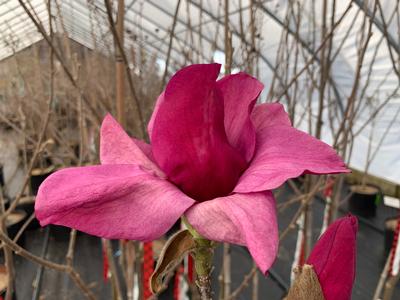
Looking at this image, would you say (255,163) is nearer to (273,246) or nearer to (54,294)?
(273,246)

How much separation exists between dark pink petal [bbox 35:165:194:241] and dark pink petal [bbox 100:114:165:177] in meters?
0.03

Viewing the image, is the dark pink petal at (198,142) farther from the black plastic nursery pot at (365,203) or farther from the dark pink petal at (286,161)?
the black plastic nursery pot at (365,203)

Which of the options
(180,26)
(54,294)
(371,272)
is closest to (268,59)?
(180,26)

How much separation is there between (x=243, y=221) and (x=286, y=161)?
0.03 meters

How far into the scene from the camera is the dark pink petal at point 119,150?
0.21 m

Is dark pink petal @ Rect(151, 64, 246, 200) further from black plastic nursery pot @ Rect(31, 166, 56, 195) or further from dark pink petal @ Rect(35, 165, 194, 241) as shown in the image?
black plastic nursery pot @ Rect(31, 166, 56, 195)

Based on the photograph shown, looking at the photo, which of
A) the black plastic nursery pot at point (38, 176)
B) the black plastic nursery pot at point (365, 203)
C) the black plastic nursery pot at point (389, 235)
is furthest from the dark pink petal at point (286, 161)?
the black plastic nursery pot at point (38, 176)

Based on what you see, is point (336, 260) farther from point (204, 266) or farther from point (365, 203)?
point (365, 203)

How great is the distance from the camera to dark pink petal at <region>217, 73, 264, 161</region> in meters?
0.21

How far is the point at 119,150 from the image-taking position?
21 cm

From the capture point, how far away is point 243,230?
160 mm

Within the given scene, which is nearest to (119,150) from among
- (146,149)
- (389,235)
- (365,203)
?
(146,149)

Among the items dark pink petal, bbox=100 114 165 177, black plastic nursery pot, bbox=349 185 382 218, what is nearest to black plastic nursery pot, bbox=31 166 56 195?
black plastic nursery pot, bbox=349 185 382 218

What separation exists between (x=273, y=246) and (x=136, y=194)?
0.06 m
